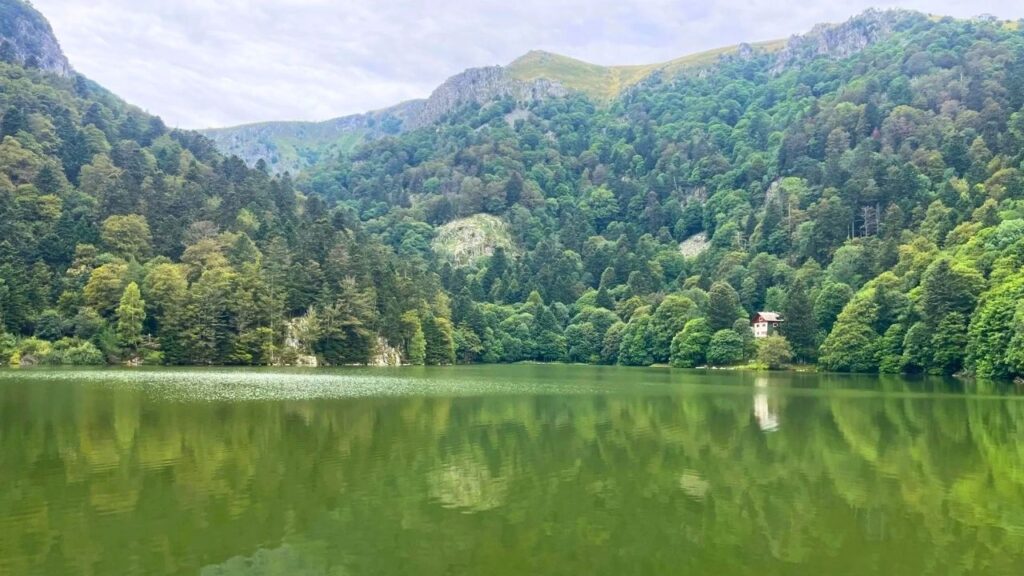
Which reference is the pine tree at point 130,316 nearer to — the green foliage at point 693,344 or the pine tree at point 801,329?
the green foliage at point 693,344

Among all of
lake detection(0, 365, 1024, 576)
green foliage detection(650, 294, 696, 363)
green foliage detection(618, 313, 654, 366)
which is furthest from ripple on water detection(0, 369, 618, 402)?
green foliage detection(618, 313, 654, 366)

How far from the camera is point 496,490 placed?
21469 mm

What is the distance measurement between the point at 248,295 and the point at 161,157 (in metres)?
62.3

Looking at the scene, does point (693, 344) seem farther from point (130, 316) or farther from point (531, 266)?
point (130, 316)

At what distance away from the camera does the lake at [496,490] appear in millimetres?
15203

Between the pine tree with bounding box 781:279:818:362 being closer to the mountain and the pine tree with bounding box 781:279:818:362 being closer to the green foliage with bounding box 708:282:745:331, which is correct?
the green foliage with bounding box 708:282:745:331

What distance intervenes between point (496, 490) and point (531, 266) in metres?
161

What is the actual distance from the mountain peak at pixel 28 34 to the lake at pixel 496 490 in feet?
597

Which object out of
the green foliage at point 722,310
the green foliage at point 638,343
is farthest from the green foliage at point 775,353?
the green foliage at point 638,343

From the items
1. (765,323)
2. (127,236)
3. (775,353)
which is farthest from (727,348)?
(127,236)

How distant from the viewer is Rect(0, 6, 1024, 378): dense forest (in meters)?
88.4

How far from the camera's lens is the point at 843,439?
3228cm

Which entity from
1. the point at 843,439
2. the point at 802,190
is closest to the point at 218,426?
the point at 843,439

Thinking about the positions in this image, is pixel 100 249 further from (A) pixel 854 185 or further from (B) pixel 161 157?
(A) pixel 854 185
